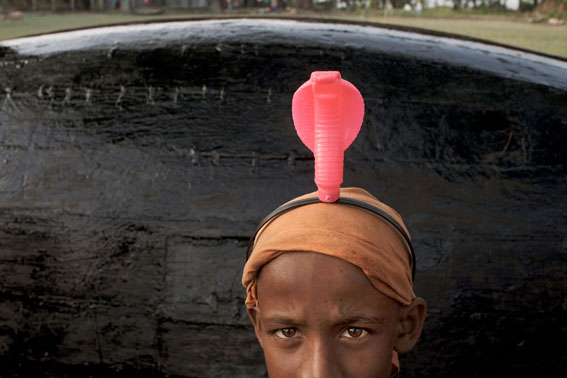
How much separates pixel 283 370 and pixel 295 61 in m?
1.49

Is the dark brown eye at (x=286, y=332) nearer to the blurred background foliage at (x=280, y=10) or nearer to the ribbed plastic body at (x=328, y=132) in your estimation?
the ribbed plastic body at (x=328, y=132)

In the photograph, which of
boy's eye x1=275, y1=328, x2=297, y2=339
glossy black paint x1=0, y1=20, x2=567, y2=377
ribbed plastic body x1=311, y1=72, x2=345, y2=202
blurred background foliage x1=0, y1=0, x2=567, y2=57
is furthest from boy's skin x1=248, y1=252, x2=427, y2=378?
blurred background foliage x1=0, y1=0, x2=567, y2=57

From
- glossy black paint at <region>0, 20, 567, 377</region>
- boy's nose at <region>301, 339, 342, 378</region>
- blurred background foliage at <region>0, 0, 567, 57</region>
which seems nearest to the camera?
boy's nose at <region>301, 339, 342, 378</region>

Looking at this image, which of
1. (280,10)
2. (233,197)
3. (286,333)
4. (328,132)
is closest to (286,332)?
(286,333)

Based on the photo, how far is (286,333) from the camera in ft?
4.67

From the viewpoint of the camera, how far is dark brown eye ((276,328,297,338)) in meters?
1.42

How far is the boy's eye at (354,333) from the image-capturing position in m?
1.39

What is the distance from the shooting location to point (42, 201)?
238 cm

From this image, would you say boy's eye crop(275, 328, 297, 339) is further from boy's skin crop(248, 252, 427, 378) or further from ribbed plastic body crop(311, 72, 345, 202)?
ribbed plastic body crop(311, 72, 345, 202)

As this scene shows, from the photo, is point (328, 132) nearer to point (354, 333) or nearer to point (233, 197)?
point (354, 333)

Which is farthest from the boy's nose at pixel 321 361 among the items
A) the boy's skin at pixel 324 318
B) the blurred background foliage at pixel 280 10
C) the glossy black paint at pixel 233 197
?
the blurred background foliage at pixel 280 10

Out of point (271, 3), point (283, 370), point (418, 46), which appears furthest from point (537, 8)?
point (283, 370)

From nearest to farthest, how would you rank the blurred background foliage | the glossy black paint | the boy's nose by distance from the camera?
the boy's nose → the glossy black paint → the blurred background foliage

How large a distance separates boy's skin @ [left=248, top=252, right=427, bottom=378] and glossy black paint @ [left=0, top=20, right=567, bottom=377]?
778 mm
